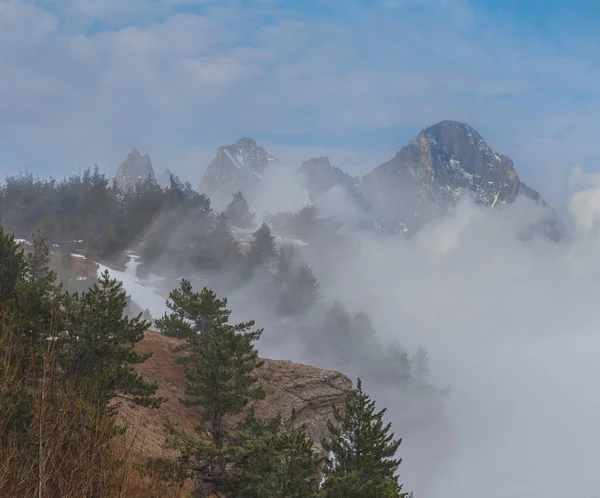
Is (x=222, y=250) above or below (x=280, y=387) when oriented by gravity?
above

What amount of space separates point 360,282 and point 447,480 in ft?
206

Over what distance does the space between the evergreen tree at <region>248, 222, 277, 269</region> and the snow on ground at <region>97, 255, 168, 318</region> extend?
1835 centimetres

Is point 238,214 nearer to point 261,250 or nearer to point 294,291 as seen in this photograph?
point 261,250

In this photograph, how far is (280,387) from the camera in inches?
1455

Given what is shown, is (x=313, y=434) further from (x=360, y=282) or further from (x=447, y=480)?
(x=360, y=282)

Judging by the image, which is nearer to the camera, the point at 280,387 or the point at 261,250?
the point at 280,387

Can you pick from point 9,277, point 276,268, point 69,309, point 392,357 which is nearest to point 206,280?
point 276,268

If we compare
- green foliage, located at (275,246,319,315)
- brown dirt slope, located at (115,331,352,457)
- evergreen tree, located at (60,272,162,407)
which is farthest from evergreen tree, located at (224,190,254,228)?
evergreen tree, located at (60,272,162,407)

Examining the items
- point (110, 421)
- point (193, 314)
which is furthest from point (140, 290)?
point (110, 421)

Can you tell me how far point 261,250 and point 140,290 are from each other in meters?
23.6

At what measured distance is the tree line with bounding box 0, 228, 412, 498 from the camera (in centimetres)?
966

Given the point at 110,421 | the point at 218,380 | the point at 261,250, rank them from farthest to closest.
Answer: the point at 261,250 < the point at 218,380 < the point at 110,421

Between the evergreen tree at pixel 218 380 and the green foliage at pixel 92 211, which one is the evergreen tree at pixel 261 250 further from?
the evergreen tree at pixel 218 380

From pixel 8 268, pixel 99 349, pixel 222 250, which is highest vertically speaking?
pixel 222 250
